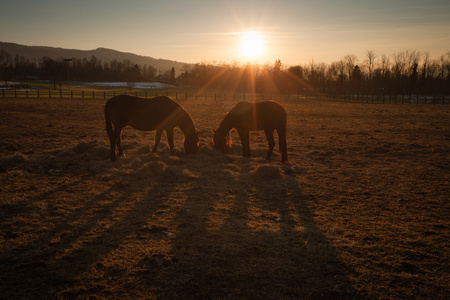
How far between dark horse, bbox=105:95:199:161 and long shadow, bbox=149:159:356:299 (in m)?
3.83

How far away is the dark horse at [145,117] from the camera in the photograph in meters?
9.71

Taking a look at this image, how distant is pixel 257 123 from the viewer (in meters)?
10.6

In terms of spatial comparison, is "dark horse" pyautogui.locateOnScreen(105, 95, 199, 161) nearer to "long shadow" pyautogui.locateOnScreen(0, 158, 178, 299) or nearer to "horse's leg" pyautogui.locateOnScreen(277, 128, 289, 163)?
"horse's leg" pyautogui.locateOnScreen(277, 128, 289, 163)

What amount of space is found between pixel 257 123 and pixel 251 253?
6.62 meters

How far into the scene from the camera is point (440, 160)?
10531 millimetres

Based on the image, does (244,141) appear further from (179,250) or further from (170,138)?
(179,250)

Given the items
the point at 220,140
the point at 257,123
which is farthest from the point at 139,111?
the point at 257,123

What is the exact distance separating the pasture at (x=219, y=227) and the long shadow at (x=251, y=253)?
0.08 feet

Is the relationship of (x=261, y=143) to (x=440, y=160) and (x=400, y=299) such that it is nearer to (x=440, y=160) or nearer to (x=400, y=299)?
(x=440, y=160)

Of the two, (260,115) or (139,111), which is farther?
(260,115)

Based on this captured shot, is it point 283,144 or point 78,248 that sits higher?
point 283,144

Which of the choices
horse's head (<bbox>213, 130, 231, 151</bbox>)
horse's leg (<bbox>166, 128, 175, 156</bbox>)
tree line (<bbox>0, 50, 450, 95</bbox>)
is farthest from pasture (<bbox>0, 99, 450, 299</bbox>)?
tree line (<bbox>0, 50, 450, 95</bbox>)

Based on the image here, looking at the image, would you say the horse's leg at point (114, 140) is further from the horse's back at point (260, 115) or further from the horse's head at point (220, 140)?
the horse's back at point (260, 115)

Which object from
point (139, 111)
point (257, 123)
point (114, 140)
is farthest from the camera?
point (257, 123)
